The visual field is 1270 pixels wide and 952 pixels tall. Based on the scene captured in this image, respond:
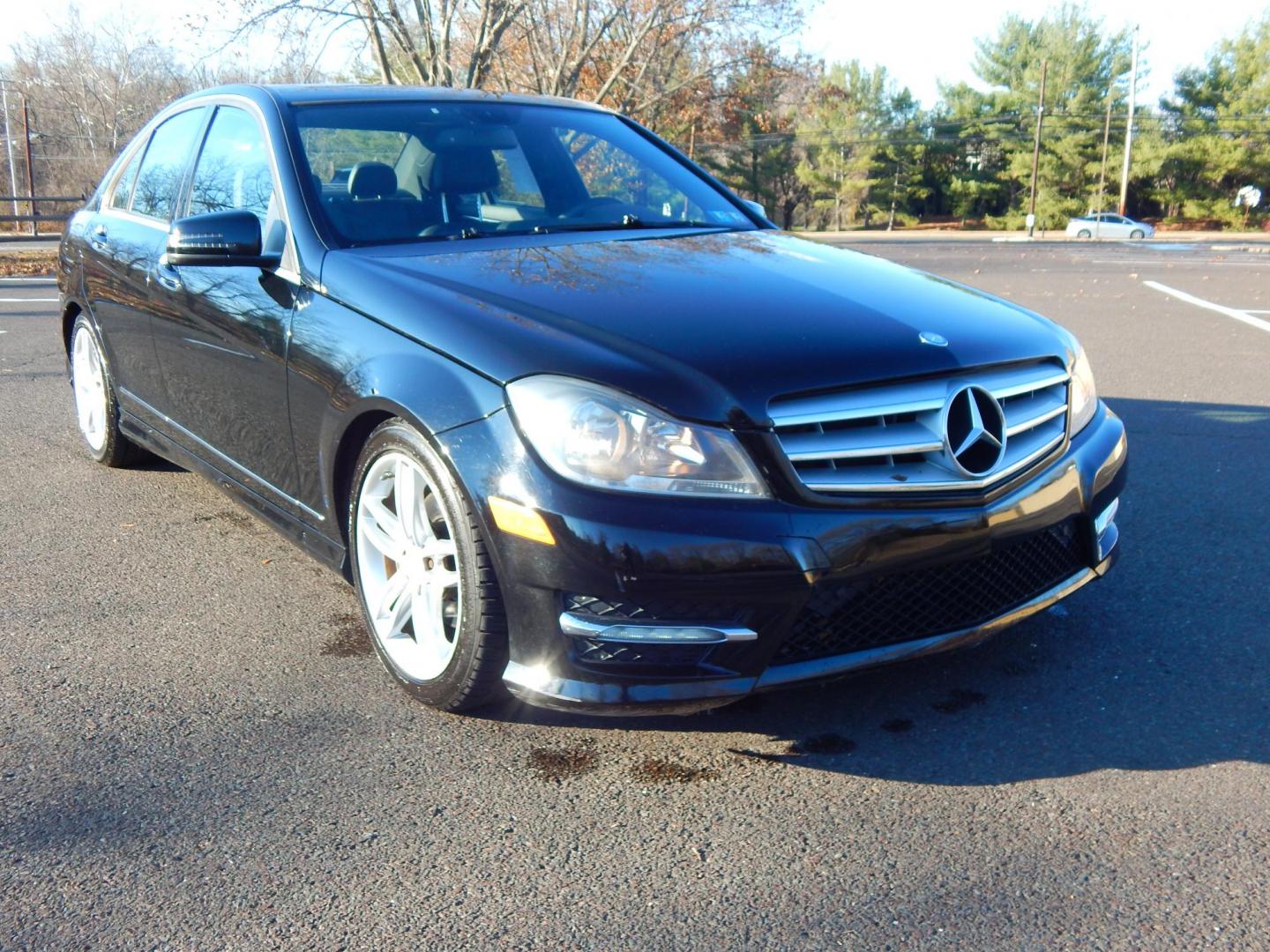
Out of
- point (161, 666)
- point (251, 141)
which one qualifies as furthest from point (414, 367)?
point (251, 141)

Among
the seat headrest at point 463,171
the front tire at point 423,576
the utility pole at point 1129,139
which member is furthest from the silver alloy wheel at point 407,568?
the utility pole at point 1129,139

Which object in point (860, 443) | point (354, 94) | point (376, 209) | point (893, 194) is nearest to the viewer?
point (860, 443)

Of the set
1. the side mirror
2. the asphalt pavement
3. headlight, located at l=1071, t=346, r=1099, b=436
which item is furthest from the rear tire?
headlight, located at l=1071, t=346, r=1099, b=436

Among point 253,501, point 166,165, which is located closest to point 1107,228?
point 166,165

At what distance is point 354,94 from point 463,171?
0.53 m

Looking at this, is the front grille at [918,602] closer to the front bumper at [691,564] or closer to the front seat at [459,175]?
the front bumper at [691,564]

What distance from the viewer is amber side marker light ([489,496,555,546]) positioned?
2631 mm

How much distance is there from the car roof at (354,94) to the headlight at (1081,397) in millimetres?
2335

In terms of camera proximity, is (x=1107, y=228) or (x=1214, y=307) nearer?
(x=1214, y=307)

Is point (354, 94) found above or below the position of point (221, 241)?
above

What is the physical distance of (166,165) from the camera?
187 inches

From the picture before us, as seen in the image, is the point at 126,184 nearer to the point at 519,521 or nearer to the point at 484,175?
the point at 484,175

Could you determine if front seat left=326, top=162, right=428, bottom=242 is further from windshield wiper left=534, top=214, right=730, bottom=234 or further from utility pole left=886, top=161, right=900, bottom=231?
utility pole left=886, top=161, right=900, bottom=231

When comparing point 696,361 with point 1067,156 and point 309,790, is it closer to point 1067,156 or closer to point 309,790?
point 309,790
